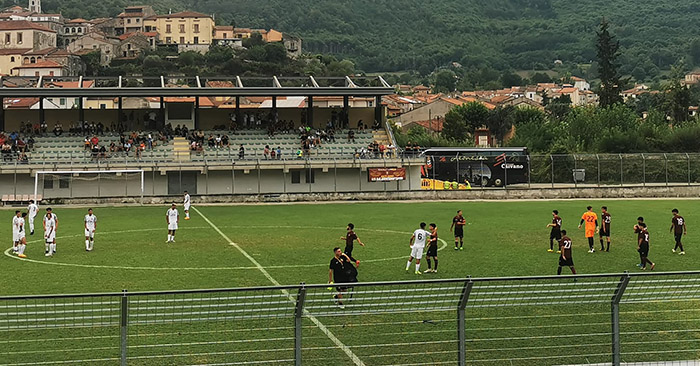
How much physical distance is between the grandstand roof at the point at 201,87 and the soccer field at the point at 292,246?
1294 centimetres

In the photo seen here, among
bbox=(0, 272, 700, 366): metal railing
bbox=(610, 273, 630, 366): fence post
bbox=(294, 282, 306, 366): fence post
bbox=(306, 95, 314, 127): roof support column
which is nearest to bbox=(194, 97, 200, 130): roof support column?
bbox=(306, 95, 314, 127): roof support column

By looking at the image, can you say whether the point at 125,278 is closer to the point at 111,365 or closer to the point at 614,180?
the point at 111,365

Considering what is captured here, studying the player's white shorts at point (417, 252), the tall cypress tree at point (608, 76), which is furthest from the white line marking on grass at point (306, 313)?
the tall cypress tree at point (608, 76)

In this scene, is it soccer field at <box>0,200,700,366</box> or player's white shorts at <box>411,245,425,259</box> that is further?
player's white shorts at <box>411,245,425,259</box>

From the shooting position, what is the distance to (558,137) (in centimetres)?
8712

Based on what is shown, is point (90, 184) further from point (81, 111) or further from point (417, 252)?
point (417, 252)

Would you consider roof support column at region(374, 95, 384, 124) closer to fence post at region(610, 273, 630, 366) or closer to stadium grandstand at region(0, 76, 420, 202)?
stadium grandstand at region(0, 76, 420, 202)

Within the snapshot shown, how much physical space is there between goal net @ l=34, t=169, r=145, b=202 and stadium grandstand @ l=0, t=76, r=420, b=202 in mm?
64

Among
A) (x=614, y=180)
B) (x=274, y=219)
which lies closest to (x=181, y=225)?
(x=274, y=219)

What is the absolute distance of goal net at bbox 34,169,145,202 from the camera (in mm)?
54812

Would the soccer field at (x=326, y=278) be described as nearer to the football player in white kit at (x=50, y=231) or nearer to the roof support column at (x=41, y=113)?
the football player in white kit at (x=50, y=231)

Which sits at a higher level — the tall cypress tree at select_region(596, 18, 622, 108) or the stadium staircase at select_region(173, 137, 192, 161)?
the tall cypress tree at select_region(596, 18, 622, 108)

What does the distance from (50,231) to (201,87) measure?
33200 mm

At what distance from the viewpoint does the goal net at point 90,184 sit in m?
54.8
